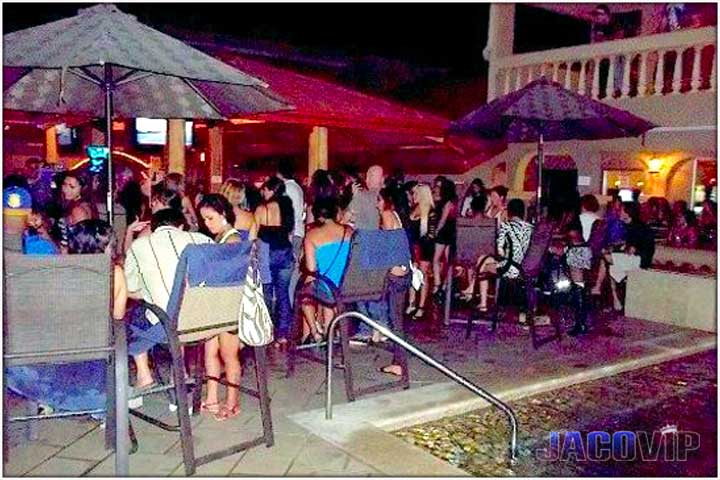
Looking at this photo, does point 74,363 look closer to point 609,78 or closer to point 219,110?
point 219,110

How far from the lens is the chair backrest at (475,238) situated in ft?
24.0

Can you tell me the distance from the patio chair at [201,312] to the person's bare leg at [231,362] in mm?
297

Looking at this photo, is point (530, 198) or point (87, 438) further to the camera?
point (530, 198)

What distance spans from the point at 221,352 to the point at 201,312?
0.68m

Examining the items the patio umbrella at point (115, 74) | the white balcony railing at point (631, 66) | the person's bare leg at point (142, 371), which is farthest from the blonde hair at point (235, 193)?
the white balcony railing at point (631, 66)

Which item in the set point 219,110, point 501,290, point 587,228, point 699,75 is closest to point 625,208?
point 587,228

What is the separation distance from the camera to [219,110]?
5.92 m

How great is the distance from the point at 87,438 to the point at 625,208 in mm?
8037

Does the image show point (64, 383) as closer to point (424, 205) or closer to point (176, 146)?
point (176, 146)

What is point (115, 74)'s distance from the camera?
555 cm

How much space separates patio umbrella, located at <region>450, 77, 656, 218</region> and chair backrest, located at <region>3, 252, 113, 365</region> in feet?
16.2

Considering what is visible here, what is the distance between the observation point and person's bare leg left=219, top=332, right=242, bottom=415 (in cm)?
469

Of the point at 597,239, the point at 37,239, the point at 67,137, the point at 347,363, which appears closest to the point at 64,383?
the point at 37,239

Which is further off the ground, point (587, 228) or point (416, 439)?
point (587, 228)
